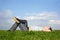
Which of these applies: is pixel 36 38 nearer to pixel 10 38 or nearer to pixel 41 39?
pixel 41 39

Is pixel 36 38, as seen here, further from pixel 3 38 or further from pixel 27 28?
pixel 27 28

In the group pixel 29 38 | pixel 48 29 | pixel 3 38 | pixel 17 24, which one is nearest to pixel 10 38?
pixel 3 38

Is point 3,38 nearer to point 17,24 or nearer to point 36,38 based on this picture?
point 36,38

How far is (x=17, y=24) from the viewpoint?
75.8 feet

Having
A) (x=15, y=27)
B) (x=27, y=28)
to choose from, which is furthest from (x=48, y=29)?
(x=15, y=27)

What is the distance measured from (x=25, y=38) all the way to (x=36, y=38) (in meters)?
0.90

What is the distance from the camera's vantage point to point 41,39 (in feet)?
53.3

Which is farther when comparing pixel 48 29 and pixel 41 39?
pixel 48 29

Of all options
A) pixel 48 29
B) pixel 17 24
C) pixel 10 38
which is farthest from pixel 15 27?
pixel 10 38

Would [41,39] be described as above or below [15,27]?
below

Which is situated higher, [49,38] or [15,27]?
[15,27]

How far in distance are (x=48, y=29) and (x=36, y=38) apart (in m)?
7.97

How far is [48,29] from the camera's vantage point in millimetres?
24141

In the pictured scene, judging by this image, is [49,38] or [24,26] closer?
[49,38]
